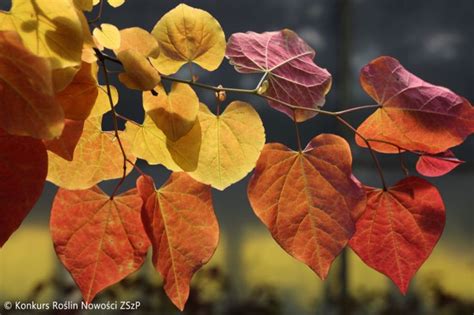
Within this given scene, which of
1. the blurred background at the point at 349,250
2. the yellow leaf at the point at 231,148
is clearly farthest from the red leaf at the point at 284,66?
the blurred background at the point at 349,250

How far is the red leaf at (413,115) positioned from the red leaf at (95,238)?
56mm

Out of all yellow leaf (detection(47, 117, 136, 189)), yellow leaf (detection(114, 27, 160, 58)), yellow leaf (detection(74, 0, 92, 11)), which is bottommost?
yellow leaf (detection(47, 117, 136, 189))

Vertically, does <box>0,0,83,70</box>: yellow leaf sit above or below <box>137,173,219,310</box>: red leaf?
above

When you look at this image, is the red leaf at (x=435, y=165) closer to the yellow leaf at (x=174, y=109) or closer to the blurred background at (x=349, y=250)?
the yellow leaf at (x=174, y=109)

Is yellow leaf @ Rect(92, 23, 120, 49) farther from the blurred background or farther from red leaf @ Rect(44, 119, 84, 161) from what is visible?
the blurred background

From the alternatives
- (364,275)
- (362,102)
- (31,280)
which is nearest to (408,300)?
(364,275)

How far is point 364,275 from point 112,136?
7.17ft

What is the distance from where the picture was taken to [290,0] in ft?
7.22

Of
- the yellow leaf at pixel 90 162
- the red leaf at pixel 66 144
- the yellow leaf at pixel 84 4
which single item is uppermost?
the yellow leaf at pixel 84 4

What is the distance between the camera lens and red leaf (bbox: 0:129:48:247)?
0.39 feet

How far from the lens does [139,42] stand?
0.13 m

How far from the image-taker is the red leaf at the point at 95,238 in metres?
0.14

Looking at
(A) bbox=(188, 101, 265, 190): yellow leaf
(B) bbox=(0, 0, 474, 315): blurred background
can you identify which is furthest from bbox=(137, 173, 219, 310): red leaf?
(B) bbox=(0, 0, 474, 315): blurred background

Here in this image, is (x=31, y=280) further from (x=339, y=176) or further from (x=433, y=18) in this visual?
(x=339, y=176)
